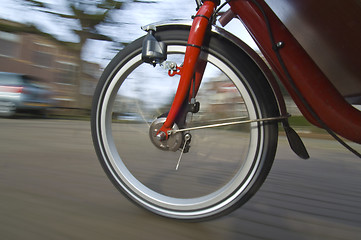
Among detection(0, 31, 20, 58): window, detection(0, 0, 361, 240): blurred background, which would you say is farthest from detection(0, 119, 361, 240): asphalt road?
detection(0, 31, 20, 58): window

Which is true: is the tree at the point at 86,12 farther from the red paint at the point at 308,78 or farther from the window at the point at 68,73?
the red paint at the point at 308,78

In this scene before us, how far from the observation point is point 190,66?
133cm

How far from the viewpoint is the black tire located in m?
1.25

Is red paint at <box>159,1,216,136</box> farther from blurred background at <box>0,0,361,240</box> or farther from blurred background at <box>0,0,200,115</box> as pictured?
blurred background at <box>0,0,200,115</box>

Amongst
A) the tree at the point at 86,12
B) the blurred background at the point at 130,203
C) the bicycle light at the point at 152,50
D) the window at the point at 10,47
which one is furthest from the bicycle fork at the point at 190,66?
the window at the point at 10,47

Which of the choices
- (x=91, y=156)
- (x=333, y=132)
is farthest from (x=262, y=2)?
(x=91, y=156)

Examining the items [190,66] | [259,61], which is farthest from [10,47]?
[259,61]

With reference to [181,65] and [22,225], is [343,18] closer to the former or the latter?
[181,65]

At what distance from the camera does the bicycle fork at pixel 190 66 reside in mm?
1284

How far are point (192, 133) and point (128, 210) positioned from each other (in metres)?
0.55

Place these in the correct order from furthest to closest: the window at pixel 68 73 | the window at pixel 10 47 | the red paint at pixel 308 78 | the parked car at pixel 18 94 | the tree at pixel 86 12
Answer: the window at pixel 10 47
the window at pixel 68 73
the tree at pixel 86 12
the parked car at pixel 18 94
the red paint at pixel 308 78

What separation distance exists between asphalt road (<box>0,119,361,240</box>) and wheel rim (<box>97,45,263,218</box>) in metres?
0.13

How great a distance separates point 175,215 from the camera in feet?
4.52

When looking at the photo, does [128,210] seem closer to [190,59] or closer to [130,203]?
[130,203]
